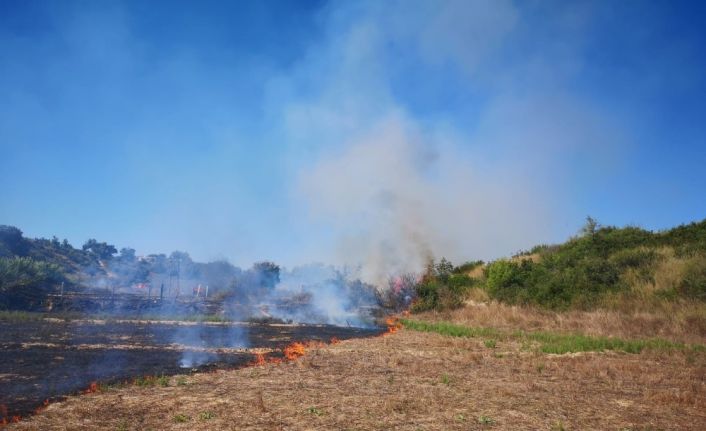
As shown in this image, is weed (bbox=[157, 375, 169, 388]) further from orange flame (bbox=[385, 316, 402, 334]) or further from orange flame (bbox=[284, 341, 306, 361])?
orange flame (bbox=[385, 316, 402, 334])

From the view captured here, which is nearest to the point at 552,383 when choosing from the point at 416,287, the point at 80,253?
the point at 416,287

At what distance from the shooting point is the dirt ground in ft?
25.0

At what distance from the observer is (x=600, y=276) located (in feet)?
83.9

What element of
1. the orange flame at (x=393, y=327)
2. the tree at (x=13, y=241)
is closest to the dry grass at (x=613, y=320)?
the orange flame at (x=393, y=327)

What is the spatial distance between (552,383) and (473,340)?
817 centimetres

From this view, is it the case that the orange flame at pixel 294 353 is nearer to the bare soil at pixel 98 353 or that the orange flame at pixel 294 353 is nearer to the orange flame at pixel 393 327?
the bare soil at pixel 98 353

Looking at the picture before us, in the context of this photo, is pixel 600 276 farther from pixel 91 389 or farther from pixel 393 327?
pixel 91 389

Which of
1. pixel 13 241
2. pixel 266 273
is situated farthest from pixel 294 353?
pixel 13 241

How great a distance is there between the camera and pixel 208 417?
7.82m

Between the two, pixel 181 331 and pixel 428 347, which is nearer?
pixel 428 347

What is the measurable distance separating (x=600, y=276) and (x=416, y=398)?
20636mm

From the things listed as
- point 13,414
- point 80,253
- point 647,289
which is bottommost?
point 13,414

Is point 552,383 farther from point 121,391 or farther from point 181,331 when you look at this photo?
point 181,331

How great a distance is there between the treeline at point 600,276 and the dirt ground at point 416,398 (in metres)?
10.0
